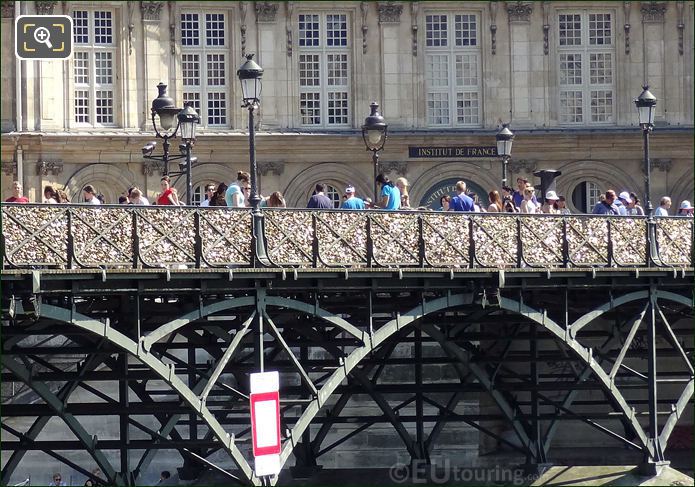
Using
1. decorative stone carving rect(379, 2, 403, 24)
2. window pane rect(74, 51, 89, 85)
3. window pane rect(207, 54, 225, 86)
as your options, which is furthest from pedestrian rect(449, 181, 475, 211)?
decorative stone carving rect(379, 2, 403, 24)

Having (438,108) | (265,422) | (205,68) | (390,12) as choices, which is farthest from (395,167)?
(265,422)

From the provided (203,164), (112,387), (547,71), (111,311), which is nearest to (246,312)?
(111,311)

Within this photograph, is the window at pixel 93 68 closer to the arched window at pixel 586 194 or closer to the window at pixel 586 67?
the window at pixel 586 67

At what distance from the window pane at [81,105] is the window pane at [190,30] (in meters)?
3.19

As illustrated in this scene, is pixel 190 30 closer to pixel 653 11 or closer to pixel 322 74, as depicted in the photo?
pixel 322 74

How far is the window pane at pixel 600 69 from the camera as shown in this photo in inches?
2404

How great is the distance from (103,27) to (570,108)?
13.7 meters

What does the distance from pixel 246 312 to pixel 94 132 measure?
24460 millimetres

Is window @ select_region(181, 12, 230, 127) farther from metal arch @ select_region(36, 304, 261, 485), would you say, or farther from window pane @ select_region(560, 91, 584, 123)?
metal arch @ select_region(36, 304, 261, 485)

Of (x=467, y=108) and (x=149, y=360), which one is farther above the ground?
(x=467, y=108)

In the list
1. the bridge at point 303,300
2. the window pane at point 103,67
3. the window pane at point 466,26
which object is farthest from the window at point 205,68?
the bridge at point 303,300

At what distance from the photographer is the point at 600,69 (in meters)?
61.1

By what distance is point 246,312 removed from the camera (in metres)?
34.5

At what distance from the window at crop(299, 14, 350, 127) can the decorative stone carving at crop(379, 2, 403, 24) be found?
1116mm
